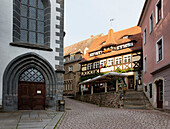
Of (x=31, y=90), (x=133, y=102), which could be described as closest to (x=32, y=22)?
(x=31, y=90)

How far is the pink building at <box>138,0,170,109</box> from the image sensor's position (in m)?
12.1

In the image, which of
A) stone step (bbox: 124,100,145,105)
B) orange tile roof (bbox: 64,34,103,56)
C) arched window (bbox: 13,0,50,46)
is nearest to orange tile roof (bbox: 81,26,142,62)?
orange tile roof (bbox: 64,34,103,56)

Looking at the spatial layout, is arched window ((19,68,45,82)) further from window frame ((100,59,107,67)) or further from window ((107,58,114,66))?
window frame ((100,59,107,67))

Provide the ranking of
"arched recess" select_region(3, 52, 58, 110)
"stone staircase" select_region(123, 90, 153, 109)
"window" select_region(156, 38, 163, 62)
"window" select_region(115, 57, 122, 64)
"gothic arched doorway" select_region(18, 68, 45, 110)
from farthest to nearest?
"window" select_region(115, 57, 122, 64), "stone staircase" select_region(123, 90, 153, 109), "window" select_region(156, 38, 163, 62), "gothic arched doorway" select_region(18, 68, 45, 110), "arched recess" select_region(3, 52, 58, 110)

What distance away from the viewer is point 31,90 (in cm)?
1114

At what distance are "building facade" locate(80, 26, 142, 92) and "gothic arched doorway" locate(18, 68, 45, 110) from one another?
33.1 ft

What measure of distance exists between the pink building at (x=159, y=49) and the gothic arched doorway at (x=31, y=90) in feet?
22.3

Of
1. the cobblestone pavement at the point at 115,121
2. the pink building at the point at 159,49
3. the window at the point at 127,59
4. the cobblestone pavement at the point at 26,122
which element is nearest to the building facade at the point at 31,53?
the cobblestone pavement at the point at 26,122

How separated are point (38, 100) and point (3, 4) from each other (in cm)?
512

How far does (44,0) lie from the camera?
12.1 metres

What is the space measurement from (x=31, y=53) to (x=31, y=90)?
190 centimetres

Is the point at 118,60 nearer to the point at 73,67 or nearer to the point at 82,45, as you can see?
the point at 73,67

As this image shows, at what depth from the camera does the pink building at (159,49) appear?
12102 millimetres

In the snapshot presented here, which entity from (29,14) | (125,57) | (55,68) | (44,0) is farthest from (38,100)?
(125,57)
